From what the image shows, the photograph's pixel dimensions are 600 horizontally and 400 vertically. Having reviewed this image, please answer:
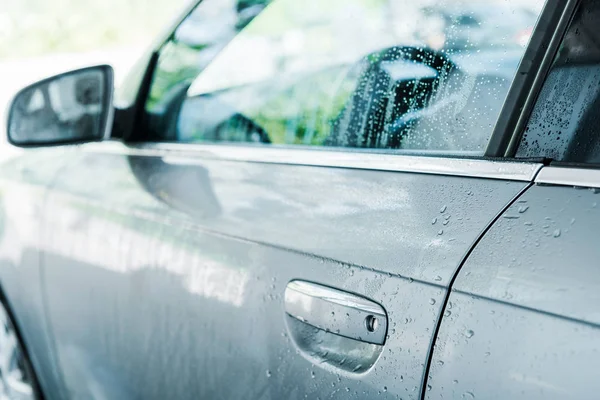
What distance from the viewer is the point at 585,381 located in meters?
0.92

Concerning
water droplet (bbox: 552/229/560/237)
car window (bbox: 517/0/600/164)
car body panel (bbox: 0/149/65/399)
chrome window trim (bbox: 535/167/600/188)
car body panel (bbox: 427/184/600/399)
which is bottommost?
car body panel (bbox: 0/149/65/399)

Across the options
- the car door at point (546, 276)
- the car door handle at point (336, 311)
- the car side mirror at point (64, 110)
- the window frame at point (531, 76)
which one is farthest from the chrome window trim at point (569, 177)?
the car side mirror at point (64, 110)

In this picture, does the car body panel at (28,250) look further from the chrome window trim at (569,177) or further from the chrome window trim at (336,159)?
the chrome window trim at (569,177)

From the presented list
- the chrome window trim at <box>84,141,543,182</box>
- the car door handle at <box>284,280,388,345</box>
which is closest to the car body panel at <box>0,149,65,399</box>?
the chrome window trim at <box>84,141,543,182</box>

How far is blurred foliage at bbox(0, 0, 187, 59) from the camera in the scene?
11.5 metres

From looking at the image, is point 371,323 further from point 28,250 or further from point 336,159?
point 28,250

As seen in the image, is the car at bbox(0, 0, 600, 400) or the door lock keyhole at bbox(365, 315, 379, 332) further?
the door lock keyhole at bbox(365, 315, 379, 332)

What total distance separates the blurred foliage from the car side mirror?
9.16m

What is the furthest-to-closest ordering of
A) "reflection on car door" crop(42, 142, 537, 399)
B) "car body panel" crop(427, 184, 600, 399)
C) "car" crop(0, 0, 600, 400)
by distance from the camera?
"reflection on car door" crop(42, 142, 537, 399) < "car" crop(0, 0, 600, 400) < "car body panel" crop(427, 184, 600, 399)

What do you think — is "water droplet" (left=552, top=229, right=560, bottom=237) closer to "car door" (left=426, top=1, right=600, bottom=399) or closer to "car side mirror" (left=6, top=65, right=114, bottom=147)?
"car door" (left=426, top=1, right=600, bottom=399)

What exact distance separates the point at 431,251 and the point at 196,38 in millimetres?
1282

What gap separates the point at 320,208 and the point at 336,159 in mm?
165

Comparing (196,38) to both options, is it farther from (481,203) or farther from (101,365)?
(481,203)

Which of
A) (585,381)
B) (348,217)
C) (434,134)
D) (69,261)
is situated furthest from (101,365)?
(585,381)
